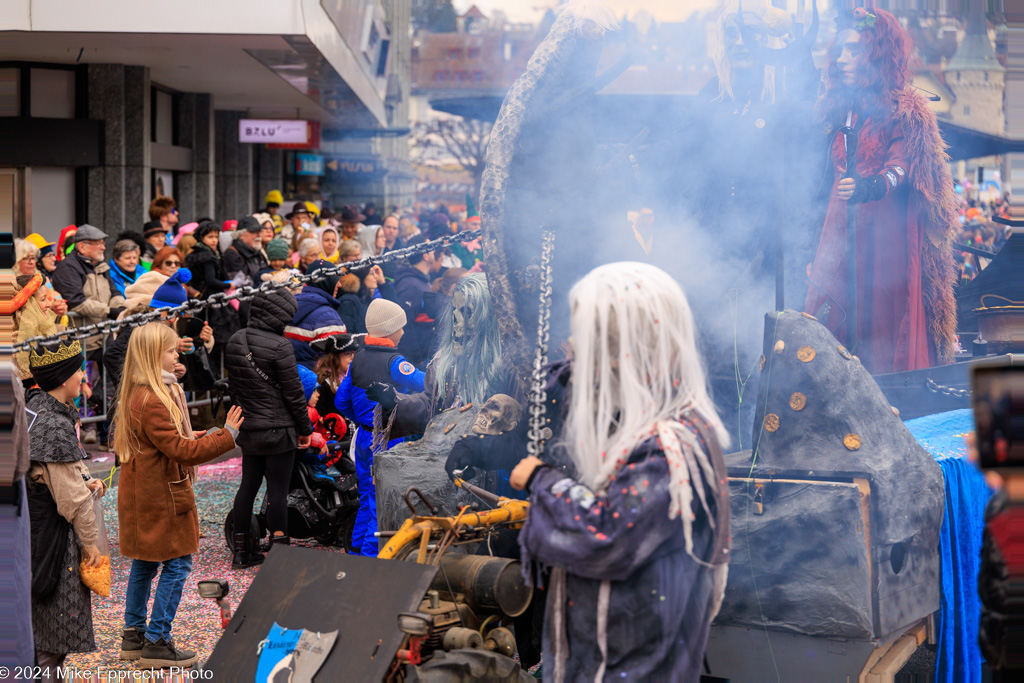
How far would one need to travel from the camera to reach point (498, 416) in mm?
3771

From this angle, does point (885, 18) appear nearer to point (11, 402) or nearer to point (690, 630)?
point (690, 630)

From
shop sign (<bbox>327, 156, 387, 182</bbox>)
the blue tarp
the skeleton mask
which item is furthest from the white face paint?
shop sign (<bbox>327, 156, 387, 182</bbox>)

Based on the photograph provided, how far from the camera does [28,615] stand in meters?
3.60

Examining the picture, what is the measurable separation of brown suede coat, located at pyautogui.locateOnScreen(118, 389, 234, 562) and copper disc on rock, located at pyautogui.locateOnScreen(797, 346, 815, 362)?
8.93 feet

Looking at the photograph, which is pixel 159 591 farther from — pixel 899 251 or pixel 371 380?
pixel 899 251

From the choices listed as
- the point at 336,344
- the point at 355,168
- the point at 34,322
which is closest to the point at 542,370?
the point at 336,344

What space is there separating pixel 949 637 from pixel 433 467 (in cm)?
226

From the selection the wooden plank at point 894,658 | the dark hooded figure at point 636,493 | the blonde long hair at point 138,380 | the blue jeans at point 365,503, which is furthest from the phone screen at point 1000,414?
the blue jeans at point 365,503

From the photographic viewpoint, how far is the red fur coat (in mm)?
4969

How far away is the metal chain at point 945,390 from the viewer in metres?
4.94

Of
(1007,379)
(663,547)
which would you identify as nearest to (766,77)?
(1007,379)

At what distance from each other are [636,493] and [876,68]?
357cm

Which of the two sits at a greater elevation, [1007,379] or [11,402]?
[1007,379]

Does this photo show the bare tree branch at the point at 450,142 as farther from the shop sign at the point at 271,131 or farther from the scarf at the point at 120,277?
the scarf at the point at 120,277
